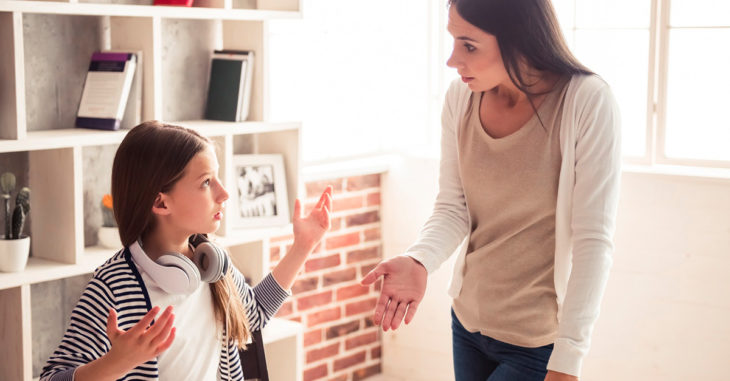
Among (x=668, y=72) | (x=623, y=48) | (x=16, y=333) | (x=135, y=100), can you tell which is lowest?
(x=16, y=333)

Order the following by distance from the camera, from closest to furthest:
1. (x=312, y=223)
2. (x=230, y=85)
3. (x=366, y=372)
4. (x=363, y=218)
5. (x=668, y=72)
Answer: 1. (x=312, y=223)
2. (x=230, y=85)
3. (x=668, y=72)
4. (x=363, y=218)
5. (x=366, y=372)

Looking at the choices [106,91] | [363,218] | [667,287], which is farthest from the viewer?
[363,218]

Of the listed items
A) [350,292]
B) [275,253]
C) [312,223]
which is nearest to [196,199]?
[312,223]

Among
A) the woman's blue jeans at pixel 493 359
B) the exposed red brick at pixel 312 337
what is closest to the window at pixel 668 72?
the exposed red brick at pixel 312 337

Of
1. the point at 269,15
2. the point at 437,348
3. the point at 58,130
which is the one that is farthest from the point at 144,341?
the point at 437,348

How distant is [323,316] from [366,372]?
1.51ft

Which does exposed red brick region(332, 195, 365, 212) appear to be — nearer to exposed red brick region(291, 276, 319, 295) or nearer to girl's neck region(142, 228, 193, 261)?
exposed red brick region(291, 276, 319, 295)

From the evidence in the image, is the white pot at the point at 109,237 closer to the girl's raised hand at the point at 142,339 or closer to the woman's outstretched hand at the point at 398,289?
the woman's outstretched hand at the point at 398,289

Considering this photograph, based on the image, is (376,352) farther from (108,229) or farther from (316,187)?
(108,229)

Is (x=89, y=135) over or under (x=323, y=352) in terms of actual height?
over

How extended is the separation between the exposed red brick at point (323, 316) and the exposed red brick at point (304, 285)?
128 millimetres

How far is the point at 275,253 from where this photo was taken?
375cm

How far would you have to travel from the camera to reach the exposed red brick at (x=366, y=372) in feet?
14.0

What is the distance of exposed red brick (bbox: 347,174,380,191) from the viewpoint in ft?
13.4
